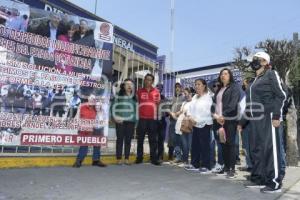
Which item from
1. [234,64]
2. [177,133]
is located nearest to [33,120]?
[177,133]

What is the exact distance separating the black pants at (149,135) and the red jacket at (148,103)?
0.12m

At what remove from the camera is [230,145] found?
285 inches

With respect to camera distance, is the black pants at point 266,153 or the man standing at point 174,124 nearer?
the black pants at point 266,153

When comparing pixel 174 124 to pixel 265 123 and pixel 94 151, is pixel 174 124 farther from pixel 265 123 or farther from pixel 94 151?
pixel 265 123

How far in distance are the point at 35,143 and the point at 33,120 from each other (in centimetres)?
39

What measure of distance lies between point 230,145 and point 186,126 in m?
1.57

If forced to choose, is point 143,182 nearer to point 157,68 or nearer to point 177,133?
point 177,133

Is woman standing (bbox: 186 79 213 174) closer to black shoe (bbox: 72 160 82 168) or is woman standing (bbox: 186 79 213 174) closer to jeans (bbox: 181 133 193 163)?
jeans (bbox: 181 133 193 163)

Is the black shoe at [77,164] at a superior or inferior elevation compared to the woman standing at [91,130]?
inferior

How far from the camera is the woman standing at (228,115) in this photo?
7242 millimetres

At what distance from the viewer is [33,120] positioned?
7383 millimetres

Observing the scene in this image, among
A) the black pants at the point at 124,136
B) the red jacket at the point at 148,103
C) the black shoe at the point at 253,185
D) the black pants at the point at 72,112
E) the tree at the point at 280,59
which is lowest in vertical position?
the black shoe at the point at 253,185

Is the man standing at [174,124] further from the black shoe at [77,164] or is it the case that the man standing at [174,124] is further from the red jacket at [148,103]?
the black shoe at [77,164]

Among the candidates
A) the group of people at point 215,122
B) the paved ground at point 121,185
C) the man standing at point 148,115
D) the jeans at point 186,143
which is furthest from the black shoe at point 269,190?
the man standing at point 148,115
